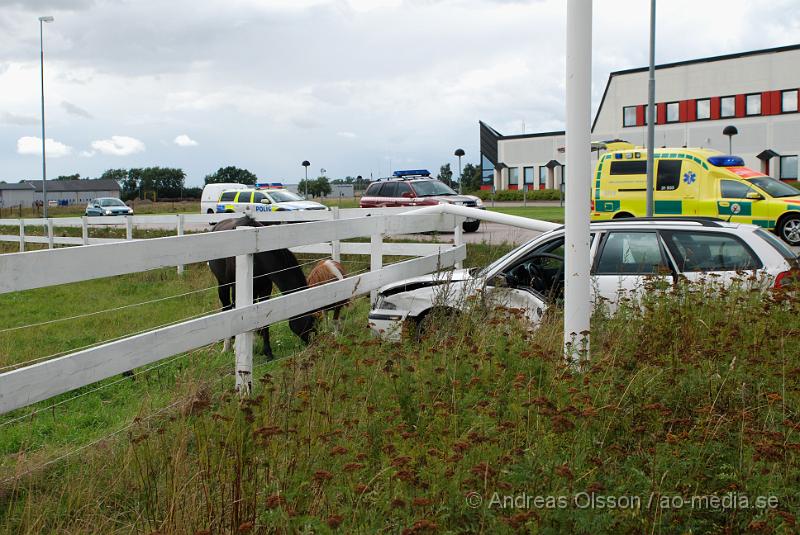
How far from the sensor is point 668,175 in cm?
2172

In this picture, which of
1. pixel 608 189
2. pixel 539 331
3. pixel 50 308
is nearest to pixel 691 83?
pixel 608 189

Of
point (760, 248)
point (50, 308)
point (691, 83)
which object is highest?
point (691, 83)

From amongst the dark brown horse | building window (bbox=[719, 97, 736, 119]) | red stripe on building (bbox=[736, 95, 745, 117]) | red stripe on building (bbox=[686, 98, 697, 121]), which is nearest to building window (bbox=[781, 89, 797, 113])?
red stripe on building (bbox=[736, 95, 745, 117])

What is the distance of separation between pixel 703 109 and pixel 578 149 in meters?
51.6

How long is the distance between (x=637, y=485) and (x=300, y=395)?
188 centimetres

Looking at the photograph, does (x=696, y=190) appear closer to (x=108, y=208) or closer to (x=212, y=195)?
(x=212, y=195)

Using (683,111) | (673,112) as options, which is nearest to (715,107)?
(683,111)

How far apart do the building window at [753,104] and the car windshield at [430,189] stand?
30.2m

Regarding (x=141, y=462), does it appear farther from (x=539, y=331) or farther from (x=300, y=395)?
(x=539, y=331)

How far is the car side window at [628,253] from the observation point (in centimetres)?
797

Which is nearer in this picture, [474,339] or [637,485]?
[637,485]

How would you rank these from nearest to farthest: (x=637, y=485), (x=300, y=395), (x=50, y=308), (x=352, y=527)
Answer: (x=352, y=527)
(x=637, y=485)
(x=300, y=395)
(x=50, y=308)

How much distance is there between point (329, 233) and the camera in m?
7.75

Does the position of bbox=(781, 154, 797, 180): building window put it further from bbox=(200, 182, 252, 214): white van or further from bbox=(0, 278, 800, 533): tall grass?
bbox=(0, 278, 800, 533): tall grass
